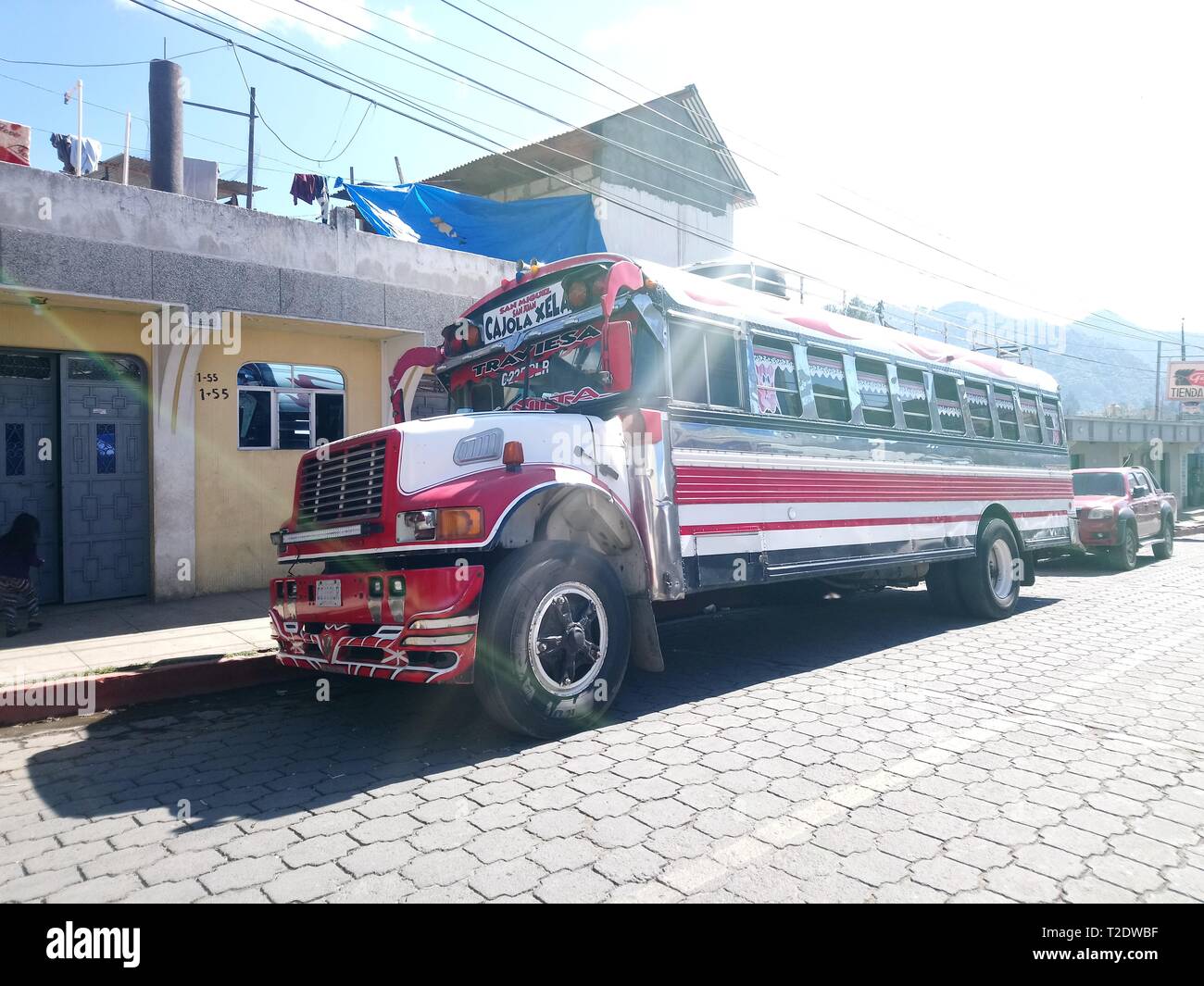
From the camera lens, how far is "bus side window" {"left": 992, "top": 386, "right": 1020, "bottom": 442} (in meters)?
9.65

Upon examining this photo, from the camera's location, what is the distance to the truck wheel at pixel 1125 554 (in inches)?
557

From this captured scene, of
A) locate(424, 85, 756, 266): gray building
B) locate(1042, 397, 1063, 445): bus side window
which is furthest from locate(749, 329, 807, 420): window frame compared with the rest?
locate(424, 85, 756, 266): gray building

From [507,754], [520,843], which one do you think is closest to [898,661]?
[507,754]

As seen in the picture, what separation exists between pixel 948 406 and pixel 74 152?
1033 centimetres

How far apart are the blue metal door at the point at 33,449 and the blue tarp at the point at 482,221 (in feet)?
15.2

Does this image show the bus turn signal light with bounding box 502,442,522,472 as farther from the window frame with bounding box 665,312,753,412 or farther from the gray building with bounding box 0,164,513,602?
the gray building with bounding box 0,164,513,602

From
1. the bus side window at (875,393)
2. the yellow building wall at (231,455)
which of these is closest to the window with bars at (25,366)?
the yellow building wall at (231,455)

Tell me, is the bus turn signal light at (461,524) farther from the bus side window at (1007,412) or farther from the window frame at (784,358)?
the bus side window at (1007,412)

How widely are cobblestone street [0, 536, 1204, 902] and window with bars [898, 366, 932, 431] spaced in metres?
2.54

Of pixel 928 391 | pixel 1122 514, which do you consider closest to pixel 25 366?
pixel 928 391
